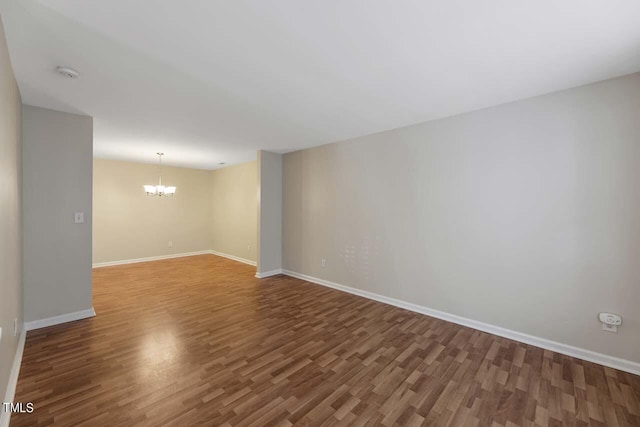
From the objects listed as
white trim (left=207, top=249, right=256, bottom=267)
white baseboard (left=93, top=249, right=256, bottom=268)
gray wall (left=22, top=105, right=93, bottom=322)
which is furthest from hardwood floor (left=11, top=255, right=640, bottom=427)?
white baseboard (left=93, top=249, right=256, bottom=268)

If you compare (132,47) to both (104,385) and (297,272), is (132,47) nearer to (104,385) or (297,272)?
(104,385)

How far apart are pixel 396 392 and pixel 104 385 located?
7.06ft

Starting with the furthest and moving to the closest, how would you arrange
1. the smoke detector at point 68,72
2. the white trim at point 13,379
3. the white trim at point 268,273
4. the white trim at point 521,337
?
1. the white trim at point 268,273
2. the white trim at point 521,337
3. the smoke detector at point 68,72
4. the white trim at point 13,379

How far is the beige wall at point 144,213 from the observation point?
5730mm

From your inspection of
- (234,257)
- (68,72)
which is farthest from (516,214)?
(234,257)

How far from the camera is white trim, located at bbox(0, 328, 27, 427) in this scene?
4.89 feet

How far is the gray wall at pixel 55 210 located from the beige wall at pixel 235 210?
302 centimetres

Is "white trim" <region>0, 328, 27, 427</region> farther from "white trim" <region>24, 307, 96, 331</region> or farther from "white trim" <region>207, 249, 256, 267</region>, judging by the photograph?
"white trim" <region>207, 249, 256, 267</region>

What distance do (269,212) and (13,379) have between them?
3621 millimetres

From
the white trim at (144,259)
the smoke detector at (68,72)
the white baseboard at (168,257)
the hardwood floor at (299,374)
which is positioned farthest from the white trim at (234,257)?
the smoke detector at (68,72)

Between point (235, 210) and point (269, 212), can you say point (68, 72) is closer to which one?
point (269, 212)

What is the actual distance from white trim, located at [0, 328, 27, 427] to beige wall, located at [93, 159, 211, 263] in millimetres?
3718

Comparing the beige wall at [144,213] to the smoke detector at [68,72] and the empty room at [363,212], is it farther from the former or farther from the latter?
the smoke detector at [68,72]

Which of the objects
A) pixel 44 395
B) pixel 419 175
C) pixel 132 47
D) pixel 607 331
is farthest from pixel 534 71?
pixel 44 395
